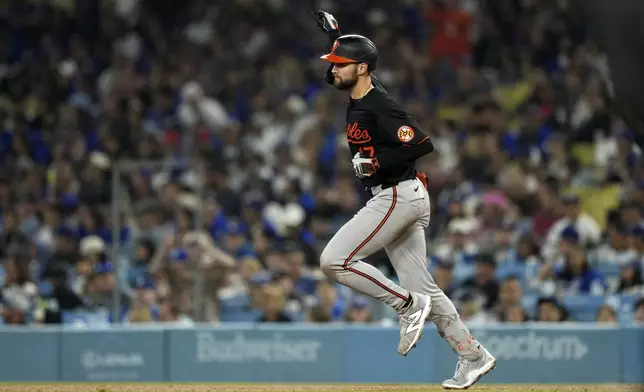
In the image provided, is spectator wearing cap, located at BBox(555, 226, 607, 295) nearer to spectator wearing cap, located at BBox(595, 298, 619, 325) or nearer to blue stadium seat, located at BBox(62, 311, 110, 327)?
spectator wearing cap, located at BBox(595, 298, 619, 325)

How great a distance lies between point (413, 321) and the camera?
6625 millimetres

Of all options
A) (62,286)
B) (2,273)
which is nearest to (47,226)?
(2,273)

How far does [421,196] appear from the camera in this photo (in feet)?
22.1

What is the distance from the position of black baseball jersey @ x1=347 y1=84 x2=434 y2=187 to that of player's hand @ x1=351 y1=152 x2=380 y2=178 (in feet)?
0.08

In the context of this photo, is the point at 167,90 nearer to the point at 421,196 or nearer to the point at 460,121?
the point at 460,121

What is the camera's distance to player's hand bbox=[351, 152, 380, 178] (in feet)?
21.6

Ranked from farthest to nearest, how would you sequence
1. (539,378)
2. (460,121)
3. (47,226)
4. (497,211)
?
(460,121) → (47,226) → (497,211) → (539,378)

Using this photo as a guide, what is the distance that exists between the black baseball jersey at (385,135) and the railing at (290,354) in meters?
4.45

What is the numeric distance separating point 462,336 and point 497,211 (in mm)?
6213

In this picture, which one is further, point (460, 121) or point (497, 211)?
point (460, 121)

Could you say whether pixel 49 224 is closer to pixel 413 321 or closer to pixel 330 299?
pixel 330 299

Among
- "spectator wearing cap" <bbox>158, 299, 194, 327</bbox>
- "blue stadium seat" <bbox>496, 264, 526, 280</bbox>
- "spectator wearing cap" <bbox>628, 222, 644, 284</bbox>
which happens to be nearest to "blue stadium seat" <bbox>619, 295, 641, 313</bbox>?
"spectator wearing cap" <bbox>628, 222, 644, 284</bbox>

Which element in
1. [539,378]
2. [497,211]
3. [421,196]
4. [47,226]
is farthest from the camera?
[47,226]

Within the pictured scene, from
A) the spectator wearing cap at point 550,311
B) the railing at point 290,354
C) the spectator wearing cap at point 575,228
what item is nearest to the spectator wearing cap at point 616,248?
the spectator wearing cap at point 575,228
